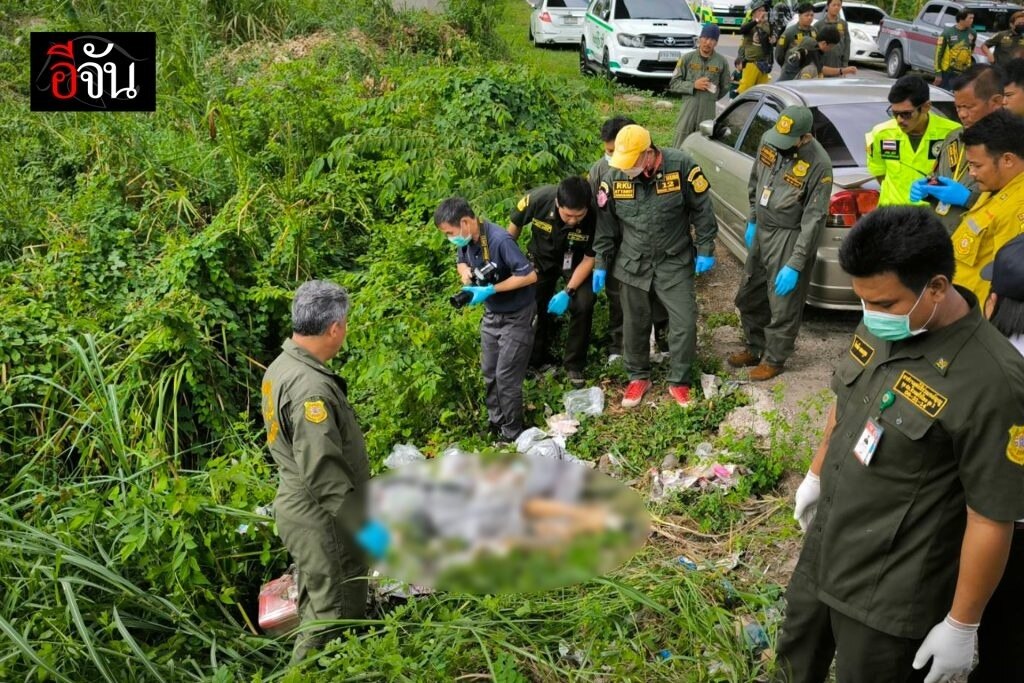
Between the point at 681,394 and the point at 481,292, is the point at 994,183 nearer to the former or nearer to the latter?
the point at 681,394

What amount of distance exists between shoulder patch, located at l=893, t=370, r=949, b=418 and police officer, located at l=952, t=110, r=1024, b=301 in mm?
1049

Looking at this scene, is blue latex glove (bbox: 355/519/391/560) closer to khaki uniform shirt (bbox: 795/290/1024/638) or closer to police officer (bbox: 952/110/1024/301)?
khaki uniform shirt (bbox: 795/290/1024/638)

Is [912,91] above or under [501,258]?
above

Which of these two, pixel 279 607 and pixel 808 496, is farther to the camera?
pixel 279 607

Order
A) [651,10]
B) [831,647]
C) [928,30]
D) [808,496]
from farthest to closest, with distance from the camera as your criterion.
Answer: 1. [928,30]
2. [651,10]
3. [808,496]
4. [831,647]

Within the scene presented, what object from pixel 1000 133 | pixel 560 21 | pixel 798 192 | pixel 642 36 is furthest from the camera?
pixel 560 21

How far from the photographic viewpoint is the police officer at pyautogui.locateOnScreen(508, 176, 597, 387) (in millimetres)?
4719

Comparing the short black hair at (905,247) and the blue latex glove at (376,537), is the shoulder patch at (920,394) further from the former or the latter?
the blue latex glove at (376,537)

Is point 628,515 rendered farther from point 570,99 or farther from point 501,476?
point 570,99

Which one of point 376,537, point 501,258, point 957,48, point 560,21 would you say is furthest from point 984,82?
point 560,21

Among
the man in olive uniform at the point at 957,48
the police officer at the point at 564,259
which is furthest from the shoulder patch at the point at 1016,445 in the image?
the man in olive uniform at the point at 957,48

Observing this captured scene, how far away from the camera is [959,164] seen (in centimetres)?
361

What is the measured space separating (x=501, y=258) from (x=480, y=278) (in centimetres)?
16

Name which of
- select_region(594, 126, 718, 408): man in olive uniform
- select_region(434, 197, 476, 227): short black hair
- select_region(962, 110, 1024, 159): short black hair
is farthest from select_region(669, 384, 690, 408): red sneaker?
select_region(962, 110, 1024, 159): short black hair
